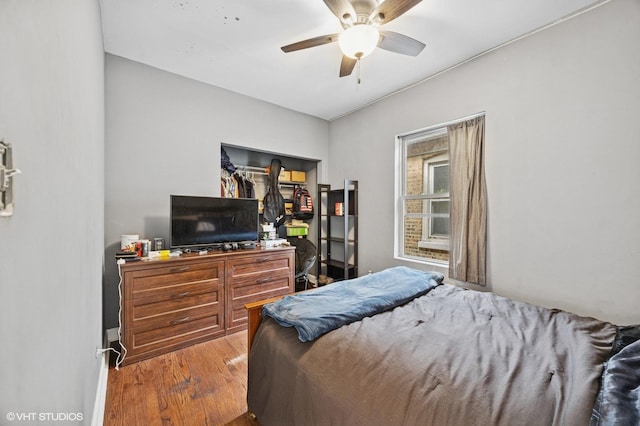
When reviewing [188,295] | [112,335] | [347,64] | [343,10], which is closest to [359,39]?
[343,10]

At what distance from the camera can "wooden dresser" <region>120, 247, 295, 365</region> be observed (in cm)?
212

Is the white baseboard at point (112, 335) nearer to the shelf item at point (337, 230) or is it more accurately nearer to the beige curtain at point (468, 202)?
the shelf item at point (337, 230)

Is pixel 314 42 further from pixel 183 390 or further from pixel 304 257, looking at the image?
pixel 183 390

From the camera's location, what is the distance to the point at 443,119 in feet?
8.95

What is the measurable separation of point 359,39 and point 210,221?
2.21 metres

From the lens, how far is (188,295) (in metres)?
2.38

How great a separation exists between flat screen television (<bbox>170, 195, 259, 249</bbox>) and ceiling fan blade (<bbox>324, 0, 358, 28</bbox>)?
6.66 feet

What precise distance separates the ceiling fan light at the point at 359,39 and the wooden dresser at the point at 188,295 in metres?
→ 2.14

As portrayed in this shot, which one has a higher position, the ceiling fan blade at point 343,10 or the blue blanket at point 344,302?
the ceiling fan blade at point 343,10

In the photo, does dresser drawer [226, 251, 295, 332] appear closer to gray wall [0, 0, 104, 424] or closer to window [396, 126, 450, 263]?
window [396, 126, 450, 263]

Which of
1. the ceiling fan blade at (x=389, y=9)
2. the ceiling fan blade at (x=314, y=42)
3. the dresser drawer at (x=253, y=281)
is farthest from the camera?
the dresser drawer at (x=253, y=281)

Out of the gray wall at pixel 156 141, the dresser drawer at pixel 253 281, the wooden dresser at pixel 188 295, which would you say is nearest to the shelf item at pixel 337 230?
the dresser drawer at pixel 253 281

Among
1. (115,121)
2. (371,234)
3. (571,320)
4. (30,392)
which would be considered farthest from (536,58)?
(115,121)

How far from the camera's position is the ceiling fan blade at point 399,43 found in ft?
6.07
